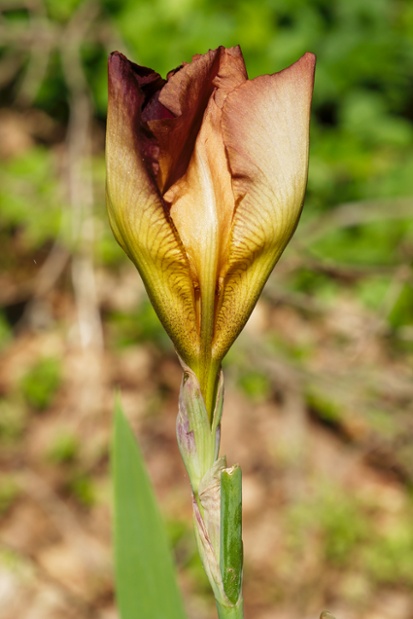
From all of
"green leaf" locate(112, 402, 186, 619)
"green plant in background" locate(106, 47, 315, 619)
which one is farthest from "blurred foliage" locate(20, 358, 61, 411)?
"green plant in background" locate(106, 47, 315, 619)

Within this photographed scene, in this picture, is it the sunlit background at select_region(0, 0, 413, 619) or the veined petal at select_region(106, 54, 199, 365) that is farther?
the sunlit background at select_region(0, 0, 413, 619)

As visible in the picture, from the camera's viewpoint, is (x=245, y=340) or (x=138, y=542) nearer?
(x=138, y=542)

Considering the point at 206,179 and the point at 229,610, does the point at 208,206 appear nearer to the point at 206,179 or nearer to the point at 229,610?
the point at 206,179

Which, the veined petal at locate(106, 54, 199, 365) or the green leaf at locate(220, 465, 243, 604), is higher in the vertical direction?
the veined petal at locate(106, 54, 199, 365)

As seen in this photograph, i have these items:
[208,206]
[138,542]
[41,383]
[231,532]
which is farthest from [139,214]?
[41,383]

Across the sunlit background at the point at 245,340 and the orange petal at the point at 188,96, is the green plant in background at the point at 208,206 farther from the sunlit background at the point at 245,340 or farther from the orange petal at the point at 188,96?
the sunlit background at the point at 245,340

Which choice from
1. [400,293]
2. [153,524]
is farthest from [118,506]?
[400,293]

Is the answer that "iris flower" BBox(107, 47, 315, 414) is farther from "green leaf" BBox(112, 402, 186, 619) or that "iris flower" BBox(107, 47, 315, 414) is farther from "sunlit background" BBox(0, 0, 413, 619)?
"sunlit background" BBox(0, 0, 413, 619)

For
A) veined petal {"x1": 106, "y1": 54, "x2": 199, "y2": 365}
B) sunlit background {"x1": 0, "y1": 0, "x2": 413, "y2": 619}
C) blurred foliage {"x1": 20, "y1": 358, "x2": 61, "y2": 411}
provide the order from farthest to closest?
blurred foliage {"x1": 20, "y1": 358, "x2": 61, "y2": 411} < sunlit background {"x1": 0, "y1": 0, "x2": 413, "y2": 619} < veined petal {"x1": 106, "y1": 54, "x2": 199, "y2": 365}

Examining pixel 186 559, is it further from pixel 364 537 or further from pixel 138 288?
pixel 138 288
